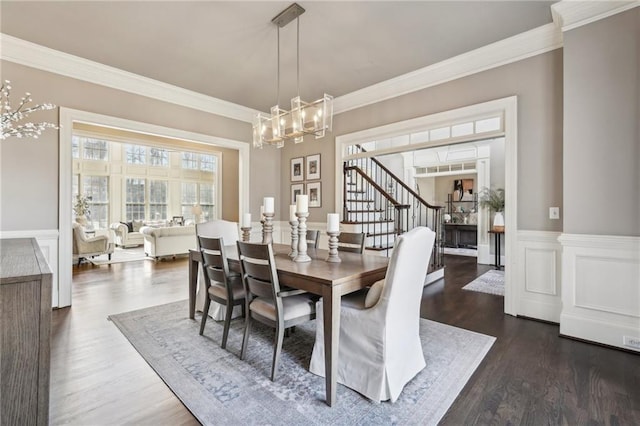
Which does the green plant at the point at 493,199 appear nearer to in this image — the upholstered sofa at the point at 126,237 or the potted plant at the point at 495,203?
the potted plant at the point at 495,203

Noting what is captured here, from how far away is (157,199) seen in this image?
410 inches

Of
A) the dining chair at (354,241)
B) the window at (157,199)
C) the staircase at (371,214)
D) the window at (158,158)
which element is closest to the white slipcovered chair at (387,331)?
the dining chair at (354,241)

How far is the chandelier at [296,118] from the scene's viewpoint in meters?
2.73

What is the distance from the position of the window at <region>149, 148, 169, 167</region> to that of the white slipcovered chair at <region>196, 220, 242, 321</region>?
8.35m

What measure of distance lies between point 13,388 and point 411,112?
13.5ft

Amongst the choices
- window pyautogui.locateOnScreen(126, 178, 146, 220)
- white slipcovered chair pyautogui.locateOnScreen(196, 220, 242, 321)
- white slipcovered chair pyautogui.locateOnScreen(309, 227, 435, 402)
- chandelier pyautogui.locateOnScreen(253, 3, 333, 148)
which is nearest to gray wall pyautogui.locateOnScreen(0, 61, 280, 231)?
white slipcovered chair pyautogui.locateOnScreen(196, 220, 242, 321)

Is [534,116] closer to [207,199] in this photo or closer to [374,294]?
[374,294]

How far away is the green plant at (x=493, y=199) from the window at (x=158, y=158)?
982 cm

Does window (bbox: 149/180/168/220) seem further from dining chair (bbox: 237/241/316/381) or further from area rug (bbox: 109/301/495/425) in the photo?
dining chair (bbox: 237/241/316/381)

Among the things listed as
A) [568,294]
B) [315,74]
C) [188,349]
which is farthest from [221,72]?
[568,294]

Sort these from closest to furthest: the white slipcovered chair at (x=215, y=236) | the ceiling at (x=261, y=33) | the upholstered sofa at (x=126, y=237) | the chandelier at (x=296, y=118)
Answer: the ceiling at (x=261, y=33)
the chandelier at (x=296, y=118)
the white slipcovered chair at (x=215, y=236)
the upholstered sofa at (x=126, y=237)

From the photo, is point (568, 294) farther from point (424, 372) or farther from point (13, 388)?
point (13, 388)

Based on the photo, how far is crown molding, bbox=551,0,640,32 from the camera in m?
2.42

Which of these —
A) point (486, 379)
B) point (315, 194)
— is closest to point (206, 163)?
point (315, 194)
